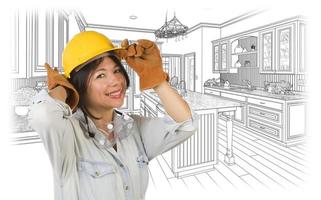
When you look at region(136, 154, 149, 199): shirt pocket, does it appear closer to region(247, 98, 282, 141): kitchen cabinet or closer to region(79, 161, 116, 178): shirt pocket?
region(79, 161, 116, 178): shirt pocket

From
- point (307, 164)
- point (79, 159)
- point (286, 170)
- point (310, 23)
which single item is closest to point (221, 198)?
point (286, 170)

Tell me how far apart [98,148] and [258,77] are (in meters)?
4.08

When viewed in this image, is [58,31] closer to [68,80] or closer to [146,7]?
[146,7]

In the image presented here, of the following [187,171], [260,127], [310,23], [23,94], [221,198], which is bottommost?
[221,198]

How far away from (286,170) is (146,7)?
105 inches

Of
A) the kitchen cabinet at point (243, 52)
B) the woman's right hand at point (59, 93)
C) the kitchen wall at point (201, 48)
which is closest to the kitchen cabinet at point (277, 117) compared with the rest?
the kitchen cabinet at point (243, 52)

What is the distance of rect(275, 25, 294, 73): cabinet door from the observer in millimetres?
3170

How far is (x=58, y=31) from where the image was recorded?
237 centimetres

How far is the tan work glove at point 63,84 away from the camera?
1.90 feet

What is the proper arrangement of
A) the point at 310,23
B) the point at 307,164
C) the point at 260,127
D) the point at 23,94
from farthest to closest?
1. the point at 260,127
2. the point at 310,23
3. the point at 307,164
4. the point at 23,94

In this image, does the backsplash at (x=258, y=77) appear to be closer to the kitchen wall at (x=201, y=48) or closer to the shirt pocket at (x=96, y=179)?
the kitchen wall at (x=201, y=48)

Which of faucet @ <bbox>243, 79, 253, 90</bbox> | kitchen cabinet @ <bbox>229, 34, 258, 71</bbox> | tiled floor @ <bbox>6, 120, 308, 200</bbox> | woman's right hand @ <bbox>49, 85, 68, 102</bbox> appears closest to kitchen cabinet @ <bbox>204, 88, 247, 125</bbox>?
faucet @ <bbox>243, 79, 253, 90</bbox>

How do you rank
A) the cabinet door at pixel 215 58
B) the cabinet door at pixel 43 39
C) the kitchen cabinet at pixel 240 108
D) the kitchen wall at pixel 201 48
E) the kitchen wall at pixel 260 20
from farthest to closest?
the cabinet door at pixel 215 58
the kitchen wall at pixel 201 48
the kitchen cabinet at pixel 240 108
the kitchen wall at pixel 260 20
the cabinet door at pixel 43 39

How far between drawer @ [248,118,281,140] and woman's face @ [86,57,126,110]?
291 centimetres
